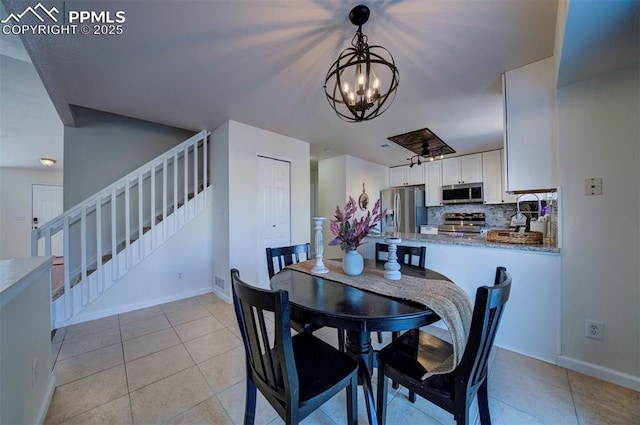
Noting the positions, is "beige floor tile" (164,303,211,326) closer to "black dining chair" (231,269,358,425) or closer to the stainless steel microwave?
"black dining chair" (231,269,358,425)

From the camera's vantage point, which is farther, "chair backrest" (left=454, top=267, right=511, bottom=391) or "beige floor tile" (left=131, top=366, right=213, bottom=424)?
"beige floor tile" (left=131, top=366, right=213, bottom=424)

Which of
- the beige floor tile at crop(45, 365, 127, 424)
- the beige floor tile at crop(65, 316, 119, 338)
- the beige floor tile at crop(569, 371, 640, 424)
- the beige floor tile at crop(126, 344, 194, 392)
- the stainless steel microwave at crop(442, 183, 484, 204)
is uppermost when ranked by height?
the stainless steel microwave at crop(442, 183, 484, 204)

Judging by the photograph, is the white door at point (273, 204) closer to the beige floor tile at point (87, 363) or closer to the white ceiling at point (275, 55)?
the white ceiling at point (275, 55)

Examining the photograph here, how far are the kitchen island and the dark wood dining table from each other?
926 millimetres

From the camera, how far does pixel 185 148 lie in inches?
136

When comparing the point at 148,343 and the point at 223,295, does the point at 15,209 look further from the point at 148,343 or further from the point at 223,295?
the point at 148,343

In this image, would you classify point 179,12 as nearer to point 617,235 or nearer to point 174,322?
point 174,322

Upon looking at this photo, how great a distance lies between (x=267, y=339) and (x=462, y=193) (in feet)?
16.4

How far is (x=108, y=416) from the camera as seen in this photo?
1.38 meters

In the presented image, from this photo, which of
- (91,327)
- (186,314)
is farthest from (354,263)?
(91,327)

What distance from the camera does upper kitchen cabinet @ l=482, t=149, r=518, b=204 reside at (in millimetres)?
4363

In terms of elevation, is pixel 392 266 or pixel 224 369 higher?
pixel 392 266

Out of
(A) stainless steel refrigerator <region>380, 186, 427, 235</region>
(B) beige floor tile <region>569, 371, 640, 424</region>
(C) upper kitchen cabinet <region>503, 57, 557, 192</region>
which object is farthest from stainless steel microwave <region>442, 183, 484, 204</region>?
(B) beige floor tile <region>569, 371, 640, 424</region>

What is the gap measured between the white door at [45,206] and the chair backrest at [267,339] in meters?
8.18
